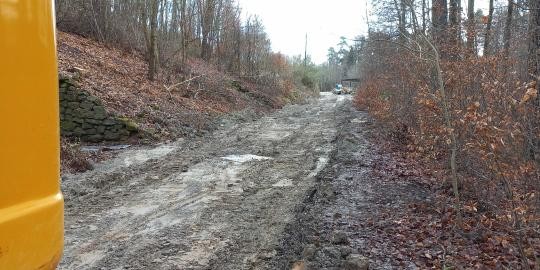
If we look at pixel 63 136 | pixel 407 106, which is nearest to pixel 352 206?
pixel 407 106

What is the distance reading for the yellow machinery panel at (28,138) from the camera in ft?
4.56


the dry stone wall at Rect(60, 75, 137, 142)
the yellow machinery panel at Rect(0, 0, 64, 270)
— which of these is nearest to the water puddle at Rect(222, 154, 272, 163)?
the dry stone wall at Rect(60, 75, 137, 142)

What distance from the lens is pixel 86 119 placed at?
12094 mm

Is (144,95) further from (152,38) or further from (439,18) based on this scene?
(439,18)

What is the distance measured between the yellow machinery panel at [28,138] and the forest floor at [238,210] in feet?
10.4

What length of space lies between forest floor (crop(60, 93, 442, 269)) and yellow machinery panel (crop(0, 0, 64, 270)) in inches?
125

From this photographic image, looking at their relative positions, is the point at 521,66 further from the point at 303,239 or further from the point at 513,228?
the point at 303,239

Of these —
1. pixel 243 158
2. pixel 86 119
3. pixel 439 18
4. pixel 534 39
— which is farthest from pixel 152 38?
pixel 534 39

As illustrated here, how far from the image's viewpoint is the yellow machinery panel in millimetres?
1389

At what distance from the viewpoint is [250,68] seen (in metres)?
32.7

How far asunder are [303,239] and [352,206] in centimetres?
163

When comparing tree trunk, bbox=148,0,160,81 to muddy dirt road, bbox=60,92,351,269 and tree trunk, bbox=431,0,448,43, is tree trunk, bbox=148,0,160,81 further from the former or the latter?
tree trunk, bbox=431,0,448,43

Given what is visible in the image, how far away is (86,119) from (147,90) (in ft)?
15.2

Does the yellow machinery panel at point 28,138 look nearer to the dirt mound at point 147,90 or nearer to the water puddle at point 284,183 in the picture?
the water puddle at point 284,183
